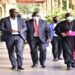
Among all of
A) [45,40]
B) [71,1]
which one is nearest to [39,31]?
[45,40]

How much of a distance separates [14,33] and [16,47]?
46 cm

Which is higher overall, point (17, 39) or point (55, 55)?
point (17, 39)

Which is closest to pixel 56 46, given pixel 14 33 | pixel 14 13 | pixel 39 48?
pixel 39 48

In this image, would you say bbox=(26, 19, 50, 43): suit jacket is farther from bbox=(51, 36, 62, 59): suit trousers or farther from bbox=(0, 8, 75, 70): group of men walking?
bbox=(51, 36, 62, 59): suit trousers

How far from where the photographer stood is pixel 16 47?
50.7 feet

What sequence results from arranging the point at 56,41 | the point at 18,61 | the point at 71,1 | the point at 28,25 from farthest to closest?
the point at 71,1, the point at 56,41, the point at 28,25, the point at 18,61

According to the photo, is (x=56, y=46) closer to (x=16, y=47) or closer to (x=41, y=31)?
(x=41, y=31)

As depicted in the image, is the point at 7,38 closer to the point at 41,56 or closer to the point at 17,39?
the point at 17,39

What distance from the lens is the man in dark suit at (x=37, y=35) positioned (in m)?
16.2

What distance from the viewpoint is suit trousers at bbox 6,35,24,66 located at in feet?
50.5

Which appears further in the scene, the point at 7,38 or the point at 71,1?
the point at 71,1

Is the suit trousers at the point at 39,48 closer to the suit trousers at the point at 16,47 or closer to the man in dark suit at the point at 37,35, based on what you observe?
the man in dark suit at the point at 37,35

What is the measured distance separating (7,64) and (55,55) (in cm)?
277

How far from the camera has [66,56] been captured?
15992 millimetres
